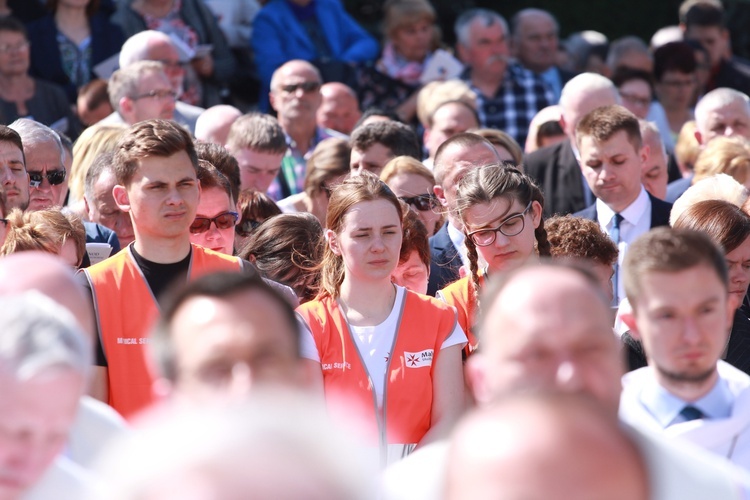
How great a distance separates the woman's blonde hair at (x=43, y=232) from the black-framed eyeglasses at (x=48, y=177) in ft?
2.89

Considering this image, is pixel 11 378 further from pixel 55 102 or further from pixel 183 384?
pixel 55 102

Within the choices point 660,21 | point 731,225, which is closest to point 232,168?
point 731,225

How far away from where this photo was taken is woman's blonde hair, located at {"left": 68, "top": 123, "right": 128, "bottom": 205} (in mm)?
6859

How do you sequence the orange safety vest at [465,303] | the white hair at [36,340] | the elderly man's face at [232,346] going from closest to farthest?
1. the white hair at [36,340]
2. the elderly man's face at [232,346]
3. the orange safety vest at [465,303]

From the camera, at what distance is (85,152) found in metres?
6.96

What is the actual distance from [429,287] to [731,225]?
5.27ft

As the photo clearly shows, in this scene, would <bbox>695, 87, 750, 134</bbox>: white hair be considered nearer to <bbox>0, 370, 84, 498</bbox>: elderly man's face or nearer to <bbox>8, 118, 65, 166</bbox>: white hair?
<bbox>8, 118, 65, 166</bbox>: white hair

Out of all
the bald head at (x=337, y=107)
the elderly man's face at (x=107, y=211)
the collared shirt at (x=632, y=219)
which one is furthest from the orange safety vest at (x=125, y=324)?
the bald head at (x=337, y=107)

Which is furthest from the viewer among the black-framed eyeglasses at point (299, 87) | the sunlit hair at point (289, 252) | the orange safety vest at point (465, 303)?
the black-framed eyeglasses at point (299, 87)

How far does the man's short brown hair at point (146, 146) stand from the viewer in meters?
5.05

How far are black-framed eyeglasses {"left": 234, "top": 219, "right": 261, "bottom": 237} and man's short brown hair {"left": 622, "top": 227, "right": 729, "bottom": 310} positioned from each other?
3.20 meters

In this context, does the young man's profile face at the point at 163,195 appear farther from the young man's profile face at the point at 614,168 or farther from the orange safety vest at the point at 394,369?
the young man's profile face at the point at 614,168

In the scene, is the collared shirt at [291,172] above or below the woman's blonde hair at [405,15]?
below

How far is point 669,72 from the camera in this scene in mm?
10367
